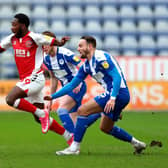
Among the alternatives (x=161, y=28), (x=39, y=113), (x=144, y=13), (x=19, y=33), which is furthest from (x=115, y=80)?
(x=144, y=13)

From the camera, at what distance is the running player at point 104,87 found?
775 centimetres

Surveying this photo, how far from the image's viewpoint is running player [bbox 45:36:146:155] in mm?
7750

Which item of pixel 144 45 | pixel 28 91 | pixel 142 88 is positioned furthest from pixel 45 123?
pixel 144 45

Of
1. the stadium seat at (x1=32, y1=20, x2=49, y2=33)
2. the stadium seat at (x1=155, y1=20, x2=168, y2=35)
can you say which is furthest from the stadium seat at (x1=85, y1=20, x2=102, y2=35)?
the stadium seat at (x1=155, y1=20, x2=168, y2=35)

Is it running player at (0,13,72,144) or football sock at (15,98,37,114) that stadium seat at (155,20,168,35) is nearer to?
running player at (0,13,72,144)

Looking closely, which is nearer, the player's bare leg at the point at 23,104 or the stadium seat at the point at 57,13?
the player's bare leg at the point at 23,104

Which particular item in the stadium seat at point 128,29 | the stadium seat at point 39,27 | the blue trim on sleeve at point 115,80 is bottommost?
the stadium seat at point 128,29

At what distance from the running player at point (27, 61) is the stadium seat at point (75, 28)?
605 inches

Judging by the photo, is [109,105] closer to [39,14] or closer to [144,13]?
[39,14]

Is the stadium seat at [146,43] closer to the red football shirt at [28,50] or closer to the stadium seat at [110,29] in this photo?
the stadium seat at [110,29]

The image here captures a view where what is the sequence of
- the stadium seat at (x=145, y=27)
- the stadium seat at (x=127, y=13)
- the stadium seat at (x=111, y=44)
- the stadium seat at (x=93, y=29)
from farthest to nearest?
1. the stadium seat at (x=127, y=13)
2. the stadium seat at (x=145, y=27)
3. the stadium seat at (x=93, y=29)
4. the stadium seat at (x=111, y=44)

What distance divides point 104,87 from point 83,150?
4.10 ft

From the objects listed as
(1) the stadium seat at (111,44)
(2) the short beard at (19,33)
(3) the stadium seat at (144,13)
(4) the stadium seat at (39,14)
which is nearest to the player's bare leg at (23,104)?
(2) the short beard at (19,33)

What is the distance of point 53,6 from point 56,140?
14490 mm
